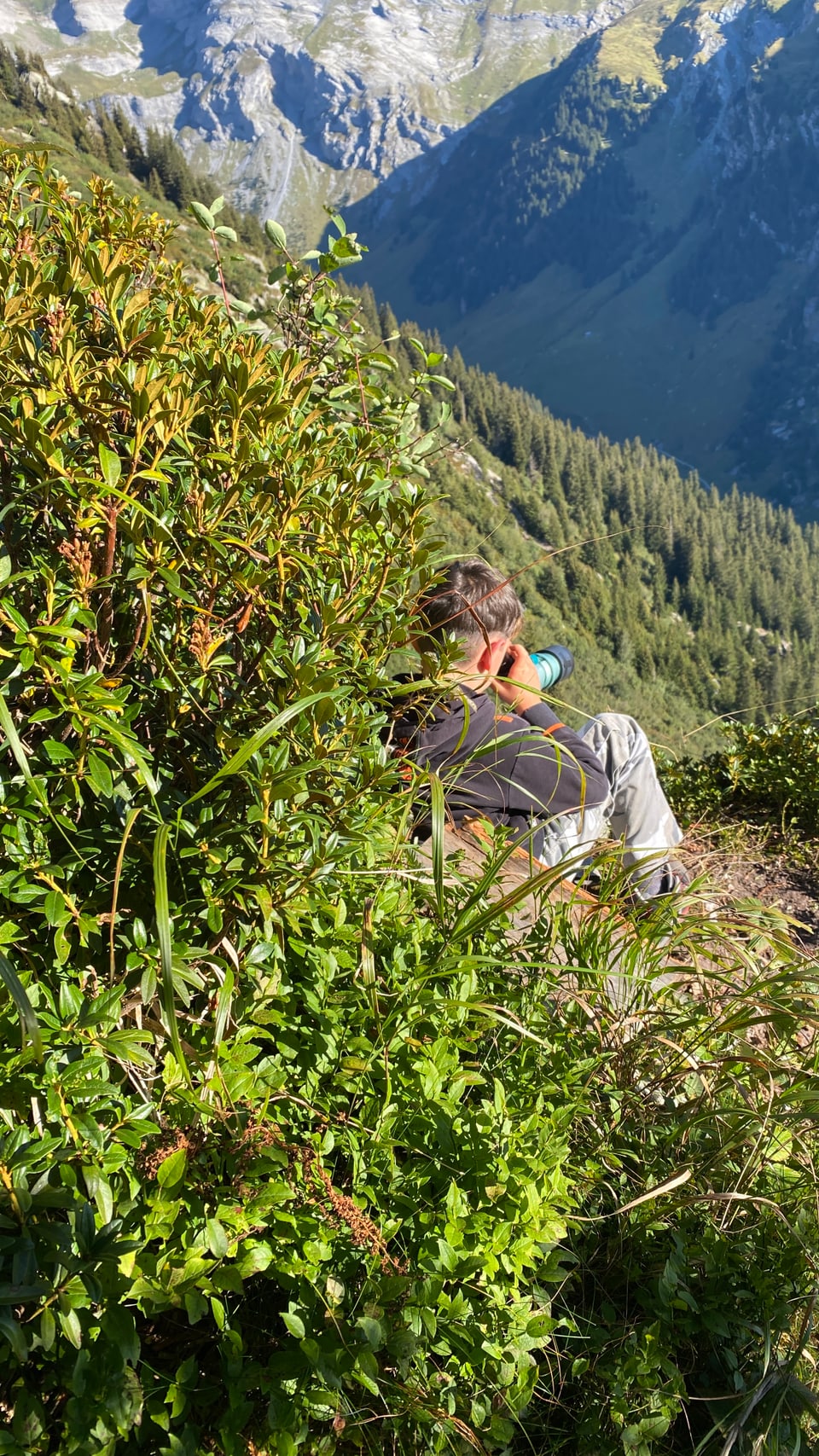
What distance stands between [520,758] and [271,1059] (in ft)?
5.97

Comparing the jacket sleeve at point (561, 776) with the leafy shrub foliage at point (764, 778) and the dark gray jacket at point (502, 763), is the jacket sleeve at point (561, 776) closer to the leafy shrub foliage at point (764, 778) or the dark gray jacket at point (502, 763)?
the dark gray jacket at point (502, 763)

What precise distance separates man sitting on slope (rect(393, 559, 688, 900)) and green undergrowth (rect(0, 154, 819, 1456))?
0.54 meters

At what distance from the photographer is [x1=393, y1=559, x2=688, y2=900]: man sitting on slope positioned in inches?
99.5

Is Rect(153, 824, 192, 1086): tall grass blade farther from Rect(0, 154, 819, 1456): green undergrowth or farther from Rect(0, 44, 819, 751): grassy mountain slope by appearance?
Rect(0, 44, 819, 751): grassy mountain slope

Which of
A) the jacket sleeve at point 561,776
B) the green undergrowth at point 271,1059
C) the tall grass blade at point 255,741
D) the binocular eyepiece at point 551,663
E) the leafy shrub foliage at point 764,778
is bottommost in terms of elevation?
the leafy shrub foliage at point 764,778

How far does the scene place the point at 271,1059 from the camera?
1.48m

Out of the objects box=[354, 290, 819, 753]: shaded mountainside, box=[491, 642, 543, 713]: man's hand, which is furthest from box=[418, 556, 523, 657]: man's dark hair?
box=[354, 290, 819, 753]: shaded mountainside

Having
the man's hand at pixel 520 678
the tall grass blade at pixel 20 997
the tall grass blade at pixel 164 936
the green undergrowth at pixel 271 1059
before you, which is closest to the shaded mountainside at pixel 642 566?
the man's hand at pixel 520 678

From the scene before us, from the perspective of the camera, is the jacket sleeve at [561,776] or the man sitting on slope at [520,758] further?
the jacket sleeve at [561,776]

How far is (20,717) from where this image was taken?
138 cm

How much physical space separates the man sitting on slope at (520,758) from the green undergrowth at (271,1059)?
1.78ft

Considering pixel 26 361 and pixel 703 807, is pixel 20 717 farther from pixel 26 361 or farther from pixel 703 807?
pixel 703 807

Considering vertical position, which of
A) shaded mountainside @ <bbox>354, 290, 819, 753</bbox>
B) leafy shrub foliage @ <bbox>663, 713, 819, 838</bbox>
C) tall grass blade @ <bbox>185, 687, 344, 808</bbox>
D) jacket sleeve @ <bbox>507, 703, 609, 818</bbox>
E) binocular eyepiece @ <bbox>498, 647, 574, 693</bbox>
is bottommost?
shaded mountainside @ <bbox>354, 290, 819, 753</bbox>

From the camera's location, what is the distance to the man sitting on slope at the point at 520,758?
2.53 metres
